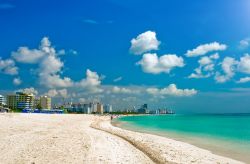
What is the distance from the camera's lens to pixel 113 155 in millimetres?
16203

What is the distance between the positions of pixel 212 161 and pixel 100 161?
616 centimetres

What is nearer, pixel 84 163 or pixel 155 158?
pixel 84 163

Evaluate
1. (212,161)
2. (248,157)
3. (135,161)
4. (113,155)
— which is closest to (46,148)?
(113,155)

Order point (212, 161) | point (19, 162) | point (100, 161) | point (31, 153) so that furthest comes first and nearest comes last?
point (212, 161) < point (31, 153) < point (100, 161) < point (19, 162)

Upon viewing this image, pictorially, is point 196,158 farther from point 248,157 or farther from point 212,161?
point 248,157

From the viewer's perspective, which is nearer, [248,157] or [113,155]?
[113,155]

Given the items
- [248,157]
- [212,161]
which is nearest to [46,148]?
[212,161]

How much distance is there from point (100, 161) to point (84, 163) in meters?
0.88

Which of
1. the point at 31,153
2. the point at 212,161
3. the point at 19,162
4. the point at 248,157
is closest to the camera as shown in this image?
the point at 19,162

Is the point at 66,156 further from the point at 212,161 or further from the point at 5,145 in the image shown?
the point at 212,161

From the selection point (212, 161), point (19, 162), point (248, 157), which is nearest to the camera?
point (19, 162)

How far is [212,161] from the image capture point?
1662 centimetres

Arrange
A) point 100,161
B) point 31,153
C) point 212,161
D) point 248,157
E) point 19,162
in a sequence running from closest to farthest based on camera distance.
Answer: point 19,162 → point 100,161 → point 31,153 → point 212,161 → point 248,157

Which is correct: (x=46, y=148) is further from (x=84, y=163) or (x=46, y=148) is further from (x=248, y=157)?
(x=248, y=157)
